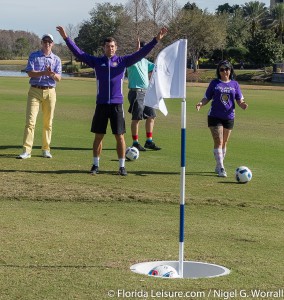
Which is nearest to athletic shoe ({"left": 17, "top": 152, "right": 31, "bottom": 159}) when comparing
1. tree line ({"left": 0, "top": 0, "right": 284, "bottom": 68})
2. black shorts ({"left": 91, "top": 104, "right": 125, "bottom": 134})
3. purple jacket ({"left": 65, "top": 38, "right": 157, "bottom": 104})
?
black shorts ({"left": 91, "top": 104, "right": 125, "bottom": 134})

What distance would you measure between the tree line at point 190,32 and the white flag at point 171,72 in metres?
79.0

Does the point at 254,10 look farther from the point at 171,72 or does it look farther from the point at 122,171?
the point at 171,72

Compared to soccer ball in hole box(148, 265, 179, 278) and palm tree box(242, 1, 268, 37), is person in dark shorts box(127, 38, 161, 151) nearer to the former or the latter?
soccer ball in hole box(148, 265, 179, 278)

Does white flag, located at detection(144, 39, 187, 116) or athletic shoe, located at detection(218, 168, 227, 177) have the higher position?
white flag, located at detection(144, 39, 187, 116)

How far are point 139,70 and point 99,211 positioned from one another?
6.64 metres

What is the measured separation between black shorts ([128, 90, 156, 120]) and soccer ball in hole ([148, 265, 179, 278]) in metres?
9.22

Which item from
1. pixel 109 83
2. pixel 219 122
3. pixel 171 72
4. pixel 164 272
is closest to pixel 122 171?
pixel 109 83

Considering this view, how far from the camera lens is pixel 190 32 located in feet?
338

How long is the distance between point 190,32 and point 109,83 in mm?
91247

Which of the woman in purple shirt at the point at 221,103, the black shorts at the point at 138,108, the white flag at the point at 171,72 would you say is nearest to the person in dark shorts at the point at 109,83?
the woman in purple shirt at the point at 221,103

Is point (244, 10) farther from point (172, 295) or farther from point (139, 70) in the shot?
point (172, 295)

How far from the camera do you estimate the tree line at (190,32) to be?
3812 inches

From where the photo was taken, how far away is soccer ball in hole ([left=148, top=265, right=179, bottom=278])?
7.22 meters

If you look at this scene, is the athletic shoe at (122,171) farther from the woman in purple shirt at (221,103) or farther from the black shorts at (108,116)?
the woman in purple shirt at (221,103)
